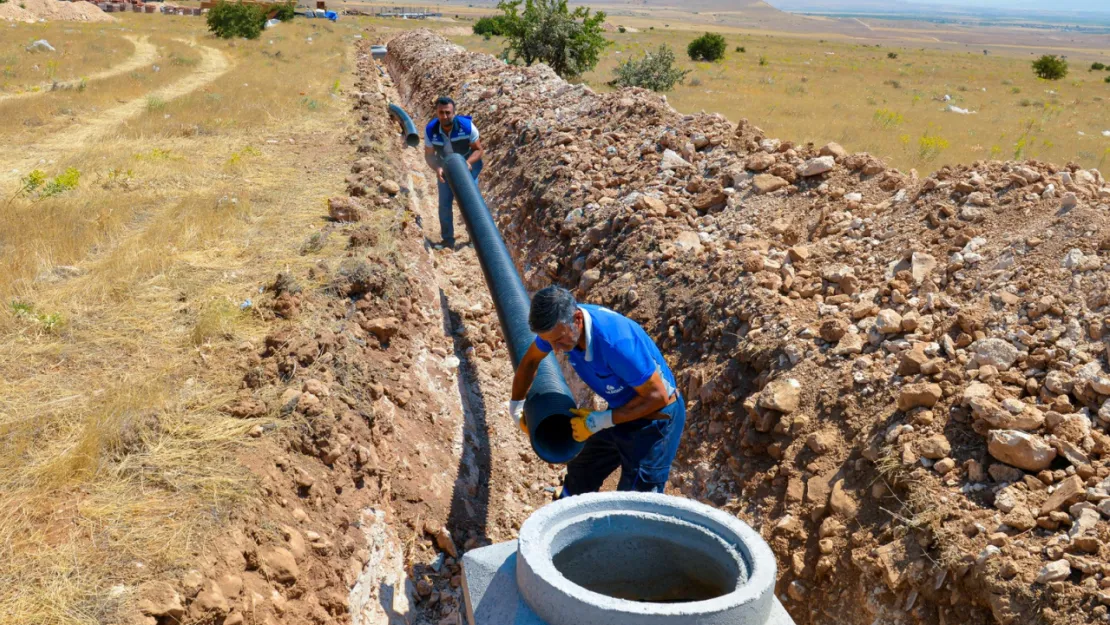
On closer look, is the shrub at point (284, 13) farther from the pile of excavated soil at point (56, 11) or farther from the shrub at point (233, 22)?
the shrub at point (233, 22)

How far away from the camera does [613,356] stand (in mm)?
4066

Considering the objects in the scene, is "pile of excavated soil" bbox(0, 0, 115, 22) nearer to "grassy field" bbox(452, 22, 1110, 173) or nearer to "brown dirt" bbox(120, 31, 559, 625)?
"grassy field" bbox(452, 22, 1110, 173)

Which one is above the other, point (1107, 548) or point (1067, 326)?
point (1067, 326)

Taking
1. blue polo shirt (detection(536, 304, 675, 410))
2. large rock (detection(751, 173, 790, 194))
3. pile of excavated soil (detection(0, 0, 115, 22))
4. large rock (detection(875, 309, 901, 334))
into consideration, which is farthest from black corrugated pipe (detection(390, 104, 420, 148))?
pile of excavated soil (detection(0, 0, 115, 22))

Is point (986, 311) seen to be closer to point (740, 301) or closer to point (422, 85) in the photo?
point (740, 301)

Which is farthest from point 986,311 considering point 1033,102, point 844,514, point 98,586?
point 1033,102

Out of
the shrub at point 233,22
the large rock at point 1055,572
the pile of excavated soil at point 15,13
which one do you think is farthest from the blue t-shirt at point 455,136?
the pile of excavated soil at point 15,13

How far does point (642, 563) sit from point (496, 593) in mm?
826

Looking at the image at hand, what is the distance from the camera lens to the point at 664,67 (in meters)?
21.3

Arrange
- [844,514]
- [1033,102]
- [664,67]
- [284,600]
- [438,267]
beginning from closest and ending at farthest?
[284,600] → [844,514] → [438,267] → [664,67] → [1033,102]

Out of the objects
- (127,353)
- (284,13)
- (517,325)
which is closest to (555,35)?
(517,325)

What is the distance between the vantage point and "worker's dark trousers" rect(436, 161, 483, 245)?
9.41 metres

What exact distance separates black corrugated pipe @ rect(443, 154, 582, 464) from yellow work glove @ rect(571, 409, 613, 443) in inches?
3.7

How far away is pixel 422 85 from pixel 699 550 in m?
18.1
